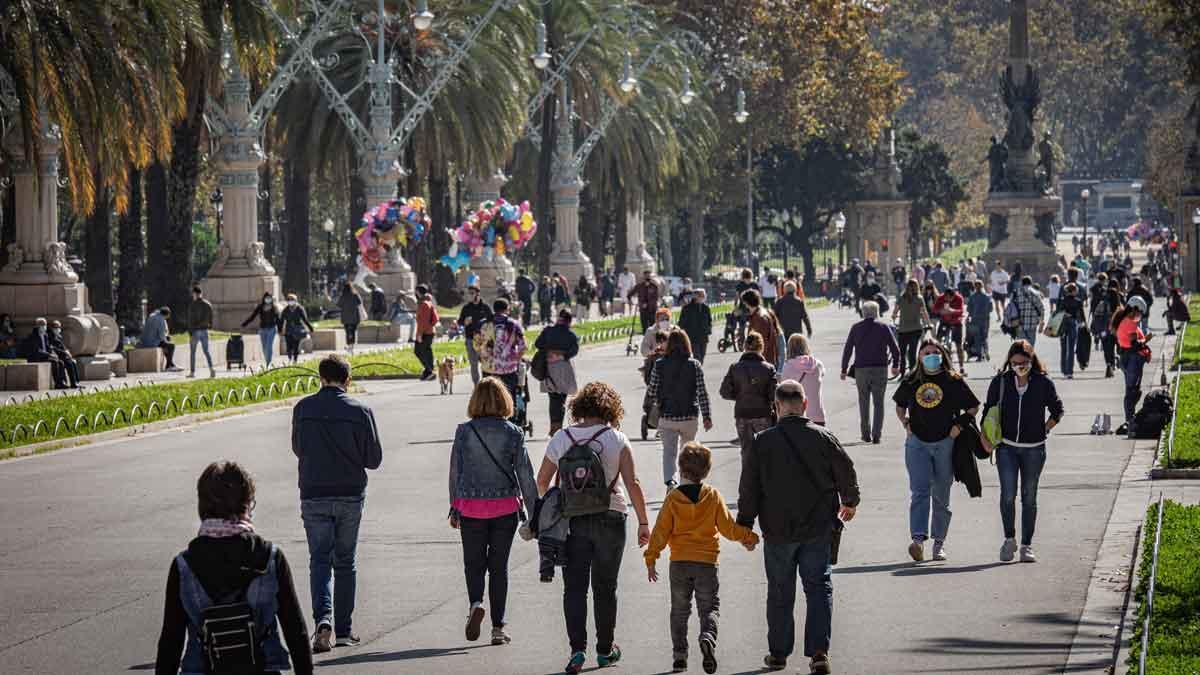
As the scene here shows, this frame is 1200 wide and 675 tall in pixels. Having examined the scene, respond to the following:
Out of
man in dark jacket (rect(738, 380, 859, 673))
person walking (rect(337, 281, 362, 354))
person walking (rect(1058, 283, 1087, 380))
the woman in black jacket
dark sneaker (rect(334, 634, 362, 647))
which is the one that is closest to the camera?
man in dark jacket (rect(738, 380, 859, 673))

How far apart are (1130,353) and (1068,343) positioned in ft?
33.3

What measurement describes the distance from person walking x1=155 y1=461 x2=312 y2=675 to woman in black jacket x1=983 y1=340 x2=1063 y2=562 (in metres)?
8.09

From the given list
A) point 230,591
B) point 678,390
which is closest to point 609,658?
point 230,591

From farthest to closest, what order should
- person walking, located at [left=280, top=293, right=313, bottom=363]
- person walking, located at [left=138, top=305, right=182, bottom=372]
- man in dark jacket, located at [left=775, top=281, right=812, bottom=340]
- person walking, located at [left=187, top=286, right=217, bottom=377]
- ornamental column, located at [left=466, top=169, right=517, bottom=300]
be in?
ornamental column, located at [left=466, top=169, right=517, bottom=300], person walking, located at [left=280, top=293, right=313, bottom=363], person walking, located at [left=138, top=305, right=182, bottom=372], person walking, located at [left=187, top=286, right=217, bottom=377], man in dark jacket, located at [left=775, top=281, right=812, bottom=340]

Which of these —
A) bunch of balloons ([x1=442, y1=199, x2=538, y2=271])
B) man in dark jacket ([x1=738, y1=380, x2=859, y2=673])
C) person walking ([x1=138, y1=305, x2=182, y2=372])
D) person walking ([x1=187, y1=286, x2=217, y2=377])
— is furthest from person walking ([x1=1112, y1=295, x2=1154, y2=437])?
bunch of balloons ([x1=442, y1=199, x2=538, y2=271])

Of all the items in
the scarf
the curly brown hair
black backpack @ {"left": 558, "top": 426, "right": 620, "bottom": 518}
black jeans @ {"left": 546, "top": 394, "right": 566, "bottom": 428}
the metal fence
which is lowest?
the metal fence

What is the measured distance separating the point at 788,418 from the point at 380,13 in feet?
121

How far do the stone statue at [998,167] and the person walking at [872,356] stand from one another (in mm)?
70181

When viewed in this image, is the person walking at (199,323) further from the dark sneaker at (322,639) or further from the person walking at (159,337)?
the dark sneaker at (322,639)

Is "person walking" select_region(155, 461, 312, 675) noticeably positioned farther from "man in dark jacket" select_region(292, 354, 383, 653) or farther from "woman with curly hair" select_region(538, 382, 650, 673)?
"man in dark jacket" select_region(292, 354, 383, 653)

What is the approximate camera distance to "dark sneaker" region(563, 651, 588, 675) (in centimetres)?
1087

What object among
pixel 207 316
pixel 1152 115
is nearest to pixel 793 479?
pixel 207 316

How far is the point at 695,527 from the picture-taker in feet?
35.4

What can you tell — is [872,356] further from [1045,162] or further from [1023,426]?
[1045,162]
